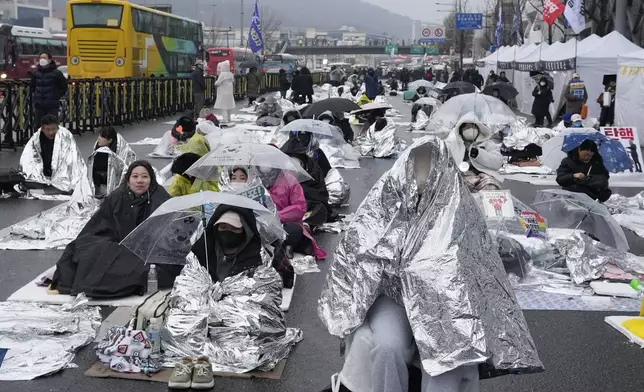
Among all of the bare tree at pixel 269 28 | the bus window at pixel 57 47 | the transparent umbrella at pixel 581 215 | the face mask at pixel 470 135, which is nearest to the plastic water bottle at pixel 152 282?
the face mask at pixel 470 135

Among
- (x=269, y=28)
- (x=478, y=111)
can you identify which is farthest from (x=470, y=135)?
(x=269, y=28)

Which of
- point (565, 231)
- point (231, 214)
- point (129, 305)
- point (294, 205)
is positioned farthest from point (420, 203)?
point (565, 231)

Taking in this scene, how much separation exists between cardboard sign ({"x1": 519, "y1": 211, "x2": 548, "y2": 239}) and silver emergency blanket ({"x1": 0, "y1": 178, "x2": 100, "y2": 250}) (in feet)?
15.9

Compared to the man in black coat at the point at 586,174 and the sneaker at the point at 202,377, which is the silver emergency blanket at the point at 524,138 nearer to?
the man in black coat at the point at 586,174

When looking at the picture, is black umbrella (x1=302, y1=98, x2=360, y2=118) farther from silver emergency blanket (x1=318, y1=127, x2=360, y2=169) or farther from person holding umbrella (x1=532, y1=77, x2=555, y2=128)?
person holding umbrella (x1=532, y1=77, x2=555, y2=128)

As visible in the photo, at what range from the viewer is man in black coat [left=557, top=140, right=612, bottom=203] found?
1045cm

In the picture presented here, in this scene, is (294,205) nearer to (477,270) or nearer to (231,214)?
(231,214)

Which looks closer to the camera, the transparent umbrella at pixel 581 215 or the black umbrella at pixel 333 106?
the transparent umbrella at pixel 581 215

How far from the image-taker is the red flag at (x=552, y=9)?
96.4ft

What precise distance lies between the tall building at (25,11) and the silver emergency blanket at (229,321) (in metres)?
91.1

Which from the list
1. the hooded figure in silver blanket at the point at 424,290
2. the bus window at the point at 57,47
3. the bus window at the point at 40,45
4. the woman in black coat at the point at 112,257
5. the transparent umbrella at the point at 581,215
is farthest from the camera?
the bus window at the point at 57,47

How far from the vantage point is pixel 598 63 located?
26906 millimetres

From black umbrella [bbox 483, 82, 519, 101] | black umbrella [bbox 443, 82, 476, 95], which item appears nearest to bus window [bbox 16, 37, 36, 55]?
black umbrella [bbox 443, 82, 476, 95]

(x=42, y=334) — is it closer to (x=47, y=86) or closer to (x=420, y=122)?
(x=47, y=86)
